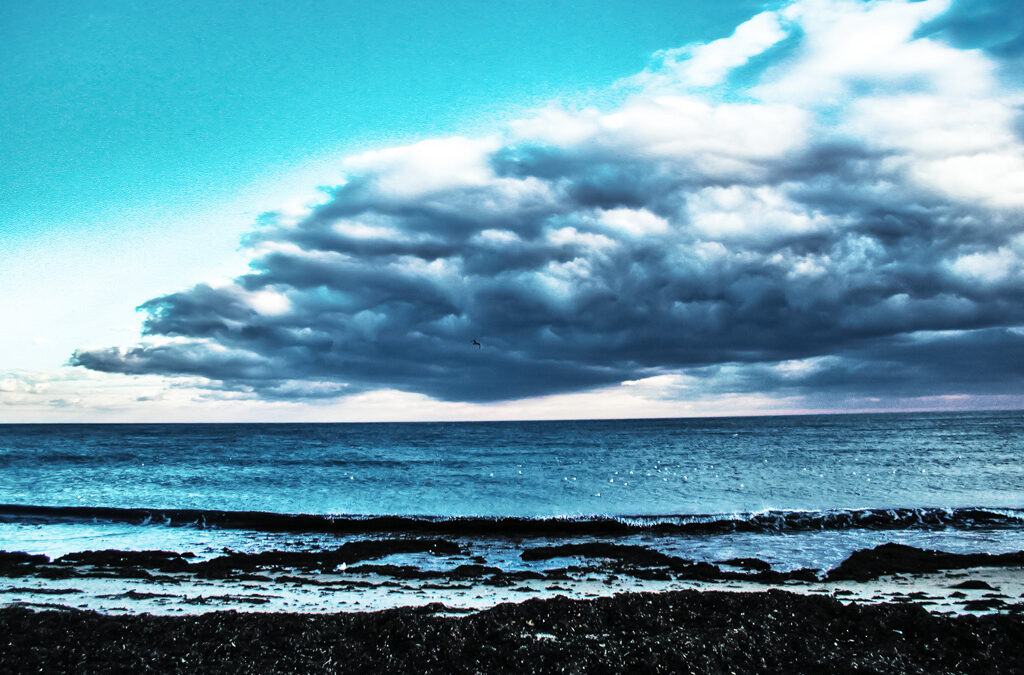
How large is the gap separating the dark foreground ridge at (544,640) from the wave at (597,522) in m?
11.6

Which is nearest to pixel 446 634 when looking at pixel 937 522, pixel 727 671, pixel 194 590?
pixel 727 671

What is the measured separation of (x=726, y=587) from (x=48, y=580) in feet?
52.1

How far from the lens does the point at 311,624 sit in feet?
33.9

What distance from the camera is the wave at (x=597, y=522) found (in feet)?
73.8

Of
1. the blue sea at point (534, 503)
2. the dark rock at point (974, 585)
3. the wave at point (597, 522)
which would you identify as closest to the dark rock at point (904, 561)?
the blue sea at point (534, 503)

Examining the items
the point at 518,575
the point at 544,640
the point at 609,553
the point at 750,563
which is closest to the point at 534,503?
the point at 609,553

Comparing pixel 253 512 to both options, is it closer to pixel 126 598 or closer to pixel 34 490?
pixel 126 598

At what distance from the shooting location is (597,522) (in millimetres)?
23594

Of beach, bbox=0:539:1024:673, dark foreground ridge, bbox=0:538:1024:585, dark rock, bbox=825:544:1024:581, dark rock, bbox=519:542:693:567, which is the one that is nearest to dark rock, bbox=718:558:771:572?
dark foreground ridge, bbox=0:538:1024:585

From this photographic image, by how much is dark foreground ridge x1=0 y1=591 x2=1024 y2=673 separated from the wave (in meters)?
11.6

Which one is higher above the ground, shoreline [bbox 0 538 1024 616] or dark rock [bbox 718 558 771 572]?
shoreline [bbox 0 538 1024 616]

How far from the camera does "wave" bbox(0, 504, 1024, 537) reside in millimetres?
22484

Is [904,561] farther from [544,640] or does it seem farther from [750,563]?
[544,640]

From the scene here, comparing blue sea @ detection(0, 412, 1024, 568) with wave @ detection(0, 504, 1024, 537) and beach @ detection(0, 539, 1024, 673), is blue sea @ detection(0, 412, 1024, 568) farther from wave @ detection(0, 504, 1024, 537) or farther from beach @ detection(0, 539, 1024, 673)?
beach @ detection(0, 539, 1024, 673)
